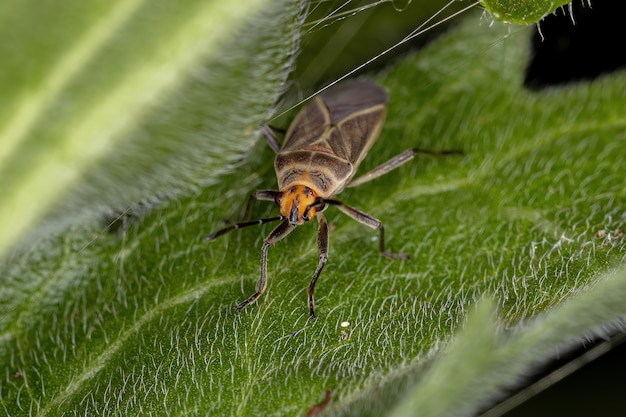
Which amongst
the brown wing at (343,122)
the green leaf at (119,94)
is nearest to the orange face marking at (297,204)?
the brown wing at (343,122)

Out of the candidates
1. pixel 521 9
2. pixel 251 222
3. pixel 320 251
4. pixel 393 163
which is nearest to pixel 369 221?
pixel 320 251

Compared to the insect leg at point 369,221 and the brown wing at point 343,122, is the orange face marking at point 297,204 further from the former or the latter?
the brown wing at point 343,122

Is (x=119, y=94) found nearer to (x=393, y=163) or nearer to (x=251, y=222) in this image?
(x=251, y=222)

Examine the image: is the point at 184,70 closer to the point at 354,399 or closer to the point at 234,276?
the point at 234,276

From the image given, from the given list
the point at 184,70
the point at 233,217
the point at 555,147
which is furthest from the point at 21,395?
the point at 555,147

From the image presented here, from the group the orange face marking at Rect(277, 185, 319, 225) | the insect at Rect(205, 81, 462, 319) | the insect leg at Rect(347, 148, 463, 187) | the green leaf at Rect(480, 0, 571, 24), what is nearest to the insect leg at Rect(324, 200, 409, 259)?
the insect at Rect(205, 81, 462, 319)

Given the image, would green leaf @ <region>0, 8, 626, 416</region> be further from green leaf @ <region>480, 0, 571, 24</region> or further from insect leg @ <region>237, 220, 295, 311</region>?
green leaf @ <region>480, 0, 571, 24</region>

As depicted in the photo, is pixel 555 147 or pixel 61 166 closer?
pixel 61 166
